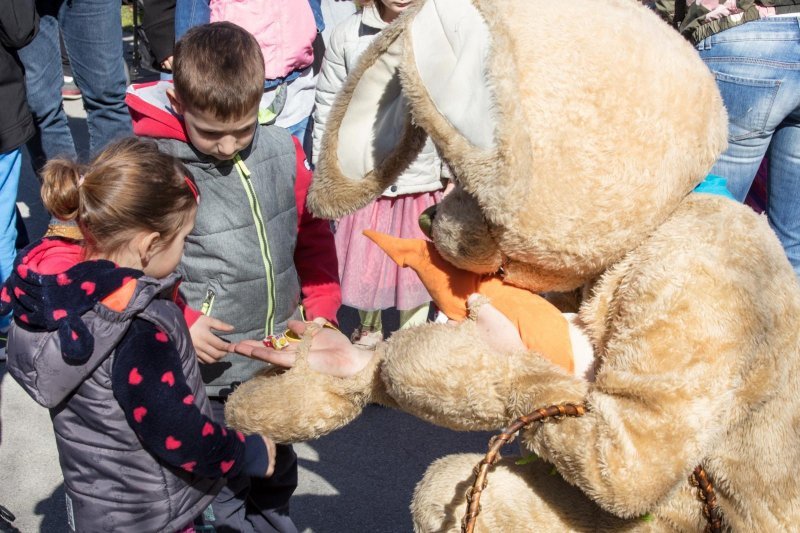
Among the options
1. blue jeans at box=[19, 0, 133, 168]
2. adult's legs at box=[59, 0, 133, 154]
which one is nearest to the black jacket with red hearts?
blue jeans at box=[19, 0, 133, 168]

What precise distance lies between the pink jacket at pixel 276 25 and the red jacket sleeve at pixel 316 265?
→ 3.91ft

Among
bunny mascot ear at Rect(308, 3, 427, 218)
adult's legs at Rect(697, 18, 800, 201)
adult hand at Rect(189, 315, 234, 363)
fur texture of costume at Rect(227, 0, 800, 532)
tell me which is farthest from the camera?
adult's legs at Rect(697, 18, 800, 201)

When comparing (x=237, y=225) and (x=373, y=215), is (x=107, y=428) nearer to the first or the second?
(x=237, y=225)

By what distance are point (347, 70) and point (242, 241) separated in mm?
1392

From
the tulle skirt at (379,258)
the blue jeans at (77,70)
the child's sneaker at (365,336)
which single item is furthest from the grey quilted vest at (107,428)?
the blue jeans at (77,70)

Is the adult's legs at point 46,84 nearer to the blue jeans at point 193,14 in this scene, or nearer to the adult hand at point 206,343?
the blue jeans at point 193,14

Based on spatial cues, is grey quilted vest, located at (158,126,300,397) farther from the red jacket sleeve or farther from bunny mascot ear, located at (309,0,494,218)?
A: bunny mascot ear, located at (309,0,494,218)

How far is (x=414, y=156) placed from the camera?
1618 mm

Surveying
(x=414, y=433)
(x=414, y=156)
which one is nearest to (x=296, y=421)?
(x=414, y=156)

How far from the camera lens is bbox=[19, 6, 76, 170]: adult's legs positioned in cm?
382

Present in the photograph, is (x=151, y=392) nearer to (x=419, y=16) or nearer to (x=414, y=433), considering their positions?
(x=419, y=16)

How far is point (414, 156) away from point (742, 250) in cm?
63

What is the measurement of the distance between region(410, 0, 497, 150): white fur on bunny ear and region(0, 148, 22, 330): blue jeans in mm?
2632

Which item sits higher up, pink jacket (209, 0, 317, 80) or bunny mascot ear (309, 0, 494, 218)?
bunny mascot ear (309, 0, 494, 218)
